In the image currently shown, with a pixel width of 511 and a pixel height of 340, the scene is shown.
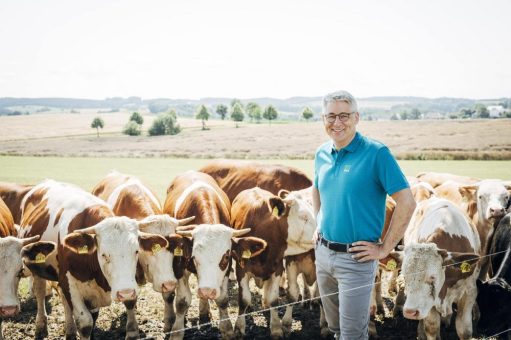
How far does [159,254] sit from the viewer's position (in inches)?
217

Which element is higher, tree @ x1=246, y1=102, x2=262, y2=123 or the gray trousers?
tree @ x1=246, y1=102, x2=262, y2=123

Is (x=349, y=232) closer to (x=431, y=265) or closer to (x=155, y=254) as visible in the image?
(x=431, y=265)

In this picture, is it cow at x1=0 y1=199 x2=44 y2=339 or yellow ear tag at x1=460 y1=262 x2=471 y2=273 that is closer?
yellow ear tag at x1=460 y1=262 x2=471 y2=273

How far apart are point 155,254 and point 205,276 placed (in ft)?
2.50

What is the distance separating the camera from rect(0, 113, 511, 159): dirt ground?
33.1 metres

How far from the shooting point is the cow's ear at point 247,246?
219 inches

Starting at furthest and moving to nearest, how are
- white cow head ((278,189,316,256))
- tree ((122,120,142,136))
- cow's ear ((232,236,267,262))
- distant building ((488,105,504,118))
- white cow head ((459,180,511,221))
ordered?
distant building ((488,105,504,118)), tree ((122,120,142,136)), white cow head ((459,180,511,221)), white cow head ((278,189,316,256)), cow's ear ((232,236,267,262))

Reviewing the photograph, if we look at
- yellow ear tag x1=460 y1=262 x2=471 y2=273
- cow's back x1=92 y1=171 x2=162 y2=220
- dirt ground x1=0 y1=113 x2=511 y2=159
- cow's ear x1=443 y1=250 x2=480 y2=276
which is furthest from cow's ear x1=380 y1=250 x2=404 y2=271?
dirt ground x1=0 y1=113 x2=511 y2=159

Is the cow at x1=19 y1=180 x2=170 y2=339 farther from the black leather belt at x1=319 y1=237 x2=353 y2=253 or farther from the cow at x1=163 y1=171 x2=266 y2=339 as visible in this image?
the black leather belt at x1=319 y1=237 x2=353 y2=253

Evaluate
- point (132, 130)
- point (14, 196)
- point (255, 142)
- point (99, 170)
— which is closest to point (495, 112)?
point (255, 142)

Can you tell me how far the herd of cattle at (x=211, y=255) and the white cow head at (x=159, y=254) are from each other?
0.04 ft

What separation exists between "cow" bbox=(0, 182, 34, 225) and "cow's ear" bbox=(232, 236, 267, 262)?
4666 millimetres

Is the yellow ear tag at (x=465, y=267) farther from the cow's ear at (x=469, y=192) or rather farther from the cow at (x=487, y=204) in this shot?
the cow's ear at (x=469, y=192)

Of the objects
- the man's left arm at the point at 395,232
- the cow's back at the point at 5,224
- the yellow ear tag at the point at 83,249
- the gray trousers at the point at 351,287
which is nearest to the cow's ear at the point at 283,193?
the yellow ear tag at the point at 83,249
